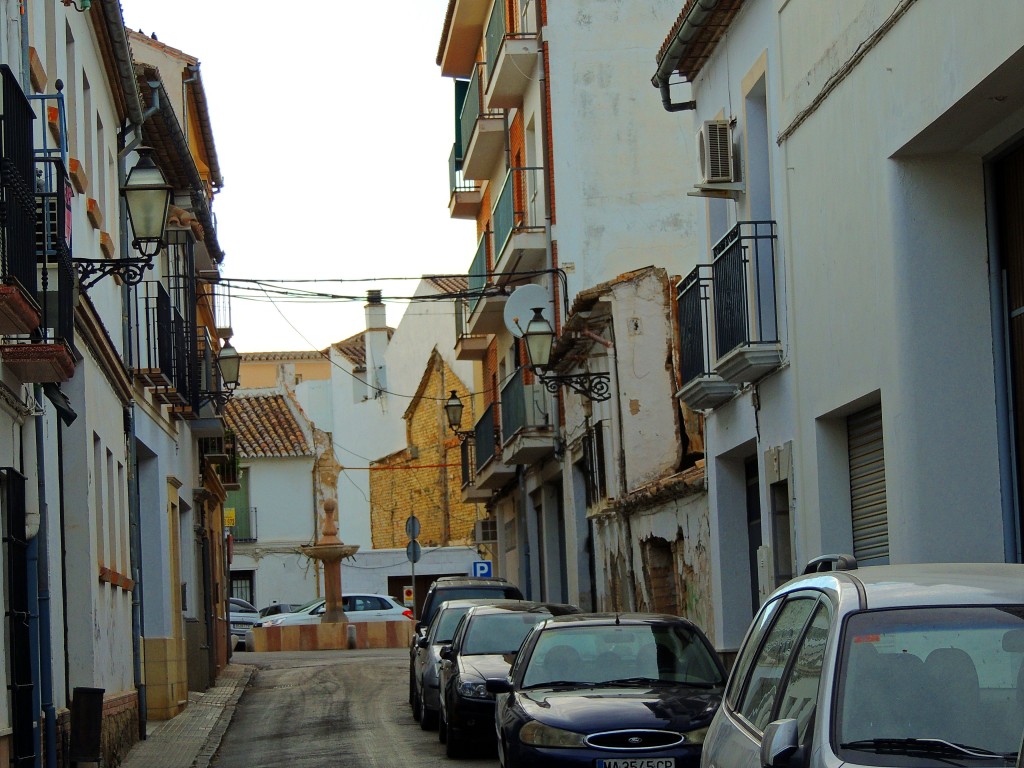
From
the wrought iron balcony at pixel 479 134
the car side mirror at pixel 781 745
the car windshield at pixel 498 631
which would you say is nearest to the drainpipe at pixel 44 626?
the car windshield at pixel 498 631

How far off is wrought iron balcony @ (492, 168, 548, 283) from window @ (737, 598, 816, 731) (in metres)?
21.7

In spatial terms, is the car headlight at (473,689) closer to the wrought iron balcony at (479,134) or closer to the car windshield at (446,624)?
the car windshield at (446,624)

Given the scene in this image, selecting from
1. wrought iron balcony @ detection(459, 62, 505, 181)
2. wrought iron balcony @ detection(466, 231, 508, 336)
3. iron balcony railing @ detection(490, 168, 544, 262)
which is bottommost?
wrought iron balcony @ detection(466, 231, 508, 336)

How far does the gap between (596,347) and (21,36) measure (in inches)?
512

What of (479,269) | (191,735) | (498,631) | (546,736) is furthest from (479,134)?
(546,736)

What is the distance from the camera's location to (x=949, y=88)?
32.3 feet

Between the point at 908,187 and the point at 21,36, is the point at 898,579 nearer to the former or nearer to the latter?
the point at 908,187

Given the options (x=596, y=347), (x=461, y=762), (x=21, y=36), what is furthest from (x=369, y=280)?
(x=21, y=36)

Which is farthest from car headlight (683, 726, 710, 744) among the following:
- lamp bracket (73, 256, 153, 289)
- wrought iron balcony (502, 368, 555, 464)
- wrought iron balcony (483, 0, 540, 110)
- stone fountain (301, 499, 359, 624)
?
stone fountain (301, 499, 359, 624)

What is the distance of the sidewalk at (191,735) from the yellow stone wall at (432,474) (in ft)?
81.5

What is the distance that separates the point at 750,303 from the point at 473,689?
15.1 feet

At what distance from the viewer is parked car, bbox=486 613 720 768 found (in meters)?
10.6

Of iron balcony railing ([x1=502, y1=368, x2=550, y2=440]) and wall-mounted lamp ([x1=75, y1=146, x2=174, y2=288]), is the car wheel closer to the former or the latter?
wall-mounted lamp ([x1=75, y1=146, x2=174, y2=288])

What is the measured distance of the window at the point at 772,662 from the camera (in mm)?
6078
